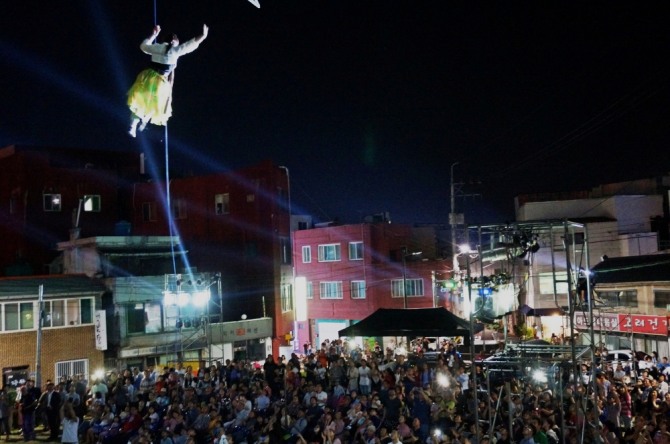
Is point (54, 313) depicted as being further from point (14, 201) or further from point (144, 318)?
point (14, 201)

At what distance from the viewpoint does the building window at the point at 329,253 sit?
3816cm

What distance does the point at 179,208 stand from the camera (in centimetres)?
3694

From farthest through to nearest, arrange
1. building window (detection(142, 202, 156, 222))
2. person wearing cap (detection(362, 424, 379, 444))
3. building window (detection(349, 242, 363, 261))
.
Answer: building window (detection(142, 202, 156, 222)), building window (detection(349, 242, 363, 261)), person wearing cap (detection(362, 424, 379, 444))

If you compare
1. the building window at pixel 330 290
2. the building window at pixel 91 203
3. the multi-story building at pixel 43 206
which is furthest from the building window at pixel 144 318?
the building window at pixel 330 290

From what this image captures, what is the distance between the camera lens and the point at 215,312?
30.9 metres

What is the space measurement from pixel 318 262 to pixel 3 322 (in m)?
20.0

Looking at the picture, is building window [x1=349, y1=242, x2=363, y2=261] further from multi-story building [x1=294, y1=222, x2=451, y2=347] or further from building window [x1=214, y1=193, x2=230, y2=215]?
building window [x1=214, y1=193, x2=230, y2=215]

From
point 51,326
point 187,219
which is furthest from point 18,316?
point 187,219

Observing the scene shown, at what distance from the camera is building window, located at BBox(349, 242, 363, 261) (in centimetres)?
3722

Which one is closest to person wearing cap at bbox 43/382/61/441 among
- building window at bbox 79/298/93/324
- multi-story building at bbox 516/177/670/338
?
building window at bbox 79/298/93/324

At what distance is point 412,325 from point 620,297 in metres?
13.6

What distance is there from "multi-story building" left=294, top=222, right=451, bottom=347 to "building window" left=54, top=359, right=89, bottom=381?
14.6 m

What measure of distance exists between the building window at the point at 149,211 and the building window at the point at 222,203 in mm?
4557

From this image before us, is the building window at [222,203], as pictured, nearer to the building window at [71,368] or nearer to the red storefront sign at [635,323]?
the building window at [71,368]
